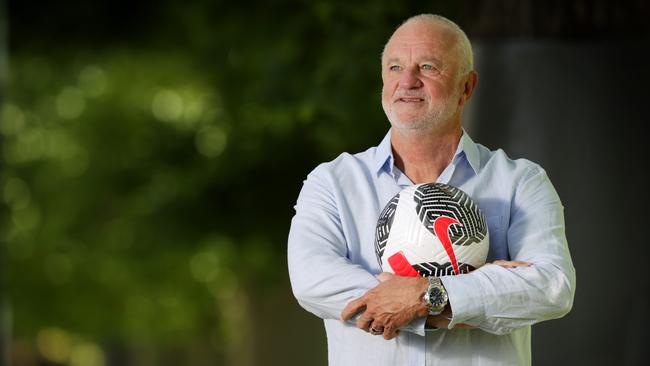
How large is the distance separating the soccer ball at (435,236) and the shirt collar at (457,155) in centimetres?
20

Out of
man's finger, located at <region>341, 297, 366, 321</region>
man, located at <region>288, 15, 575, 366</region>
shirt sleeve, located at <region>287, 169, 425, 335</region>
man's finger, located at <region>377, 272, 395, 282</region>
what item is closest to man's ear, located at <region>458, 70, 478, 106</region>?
man, located at <region>288, 15, 575, 366</region>

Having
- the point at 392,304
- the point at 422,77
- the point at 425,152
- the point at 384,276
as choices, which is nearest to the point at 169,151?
the point at 425,152

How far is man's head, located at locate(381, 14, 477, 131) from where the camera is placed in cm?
369

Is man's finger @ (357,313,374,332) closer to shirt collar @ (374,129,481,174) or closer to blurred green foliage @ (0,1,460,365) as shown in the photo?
shirt collar @ (374,129,481,174)

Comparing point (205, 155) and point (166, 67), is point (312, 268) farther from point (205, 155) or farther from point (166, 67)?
point (166, 67)

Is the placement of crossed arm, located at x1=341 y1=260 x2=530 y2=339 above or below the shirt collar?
below

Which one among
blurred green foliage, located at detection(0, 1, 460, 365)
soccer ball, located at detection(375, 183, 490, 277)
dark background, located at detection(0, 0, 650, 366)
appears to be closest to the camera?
soccer ball, located at detection(375, 183, 490, 277)

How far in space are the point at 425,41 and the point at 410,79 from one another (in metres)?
0.12

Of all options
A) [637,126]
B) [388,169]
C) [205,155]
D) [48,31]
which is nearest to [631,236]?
[637,126]

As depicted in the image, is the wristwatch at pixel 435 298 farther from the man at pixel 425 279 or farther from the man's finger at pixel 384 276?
the man's finger at pixel 384 276

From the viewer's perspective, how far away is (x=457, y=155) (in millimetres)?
3811

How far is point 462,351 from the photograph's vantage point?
3701 millimetres

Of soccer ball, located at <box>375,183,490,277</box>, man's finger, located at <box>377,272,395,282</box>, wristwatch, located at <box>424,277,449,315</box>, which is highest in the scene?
soccer ball, located at <box>375,183,490,277</box>

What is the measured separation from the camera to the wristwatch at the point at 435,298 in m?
3.47
